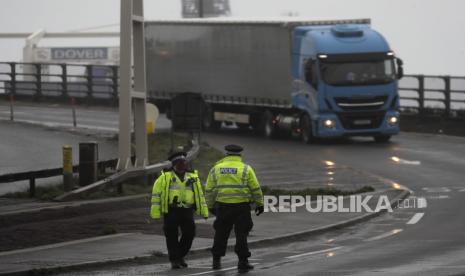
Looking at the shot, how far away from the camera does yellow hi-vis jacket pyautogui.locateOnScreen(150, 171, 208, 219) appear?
1647 cm

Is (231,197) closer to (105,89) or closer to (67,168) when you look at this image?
(67,168)

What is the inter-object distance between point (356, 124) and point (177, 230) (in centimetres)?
2417

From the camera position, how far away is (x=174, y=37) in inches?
1965

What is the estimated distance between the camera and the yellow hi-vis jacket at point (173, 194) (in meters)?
16.5

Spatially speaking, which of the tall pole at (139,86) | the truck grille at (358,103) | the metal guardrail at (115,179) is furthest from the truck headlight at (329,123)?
the tall pole at (139,86)

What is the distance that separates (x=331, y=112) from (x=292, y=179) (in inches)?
411

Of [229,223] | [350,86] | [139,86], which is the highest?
[139,86]

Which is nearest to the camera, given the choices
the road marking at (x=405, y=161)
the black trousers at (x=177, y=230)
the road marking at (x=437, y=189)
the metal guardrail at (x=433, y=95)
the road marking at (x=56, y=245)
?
the black trousers at (x=177, y=230)

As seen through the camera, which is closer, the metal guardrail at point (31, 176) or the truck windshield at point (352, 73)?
the metal guardrail at point (31, 176)

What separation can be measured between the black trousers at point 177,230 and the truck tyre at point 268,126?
2706 cm

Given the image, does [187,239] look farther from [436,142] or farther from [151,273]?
[436,142]

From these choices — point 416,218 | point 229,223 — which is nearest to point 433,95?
point 416,218

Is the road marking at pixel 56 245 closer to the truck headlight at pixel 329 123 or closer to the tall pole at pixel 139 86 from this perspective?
the tall pole at pixel 139 86

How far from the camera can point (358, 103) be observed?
4053 cm
